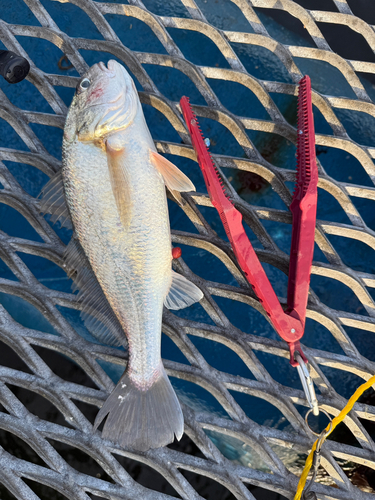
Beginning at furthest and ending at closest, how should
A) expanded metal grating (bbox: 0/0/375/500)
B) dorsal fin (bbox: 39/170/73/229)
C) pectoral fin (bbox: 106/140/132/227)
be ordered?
expanded metal grating (bbox: 0/0/375/500) → dorsal fin (bbox: 39/170/73/229) → pectoral fin (bbox: 106/140/132/227)

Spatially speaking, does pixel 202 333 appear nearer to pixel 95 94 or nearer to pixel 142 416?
pixel 142 416

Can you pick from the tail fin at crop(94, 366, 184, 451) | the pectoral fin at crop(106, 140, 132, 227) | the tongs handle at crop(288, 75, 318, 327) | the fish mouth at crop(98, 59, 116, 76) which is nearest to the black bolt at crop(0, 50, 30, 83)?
the fish mouth at crop(98, 59, 116, 76)

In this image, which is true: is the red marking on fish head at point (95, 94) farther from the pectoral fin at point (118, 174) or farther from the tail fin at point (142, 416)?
the tail fin at point (142, 416)

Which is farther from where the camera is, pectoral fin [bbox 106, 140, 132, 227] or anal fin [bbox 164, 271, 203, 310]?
anal fin [bbox 164, 271, 203, 310]

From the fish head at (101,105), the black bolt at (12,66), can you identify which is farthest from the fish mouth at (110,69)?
the black bolt at (12,66)

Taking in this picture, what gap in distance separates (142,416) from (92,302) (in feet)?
1.59

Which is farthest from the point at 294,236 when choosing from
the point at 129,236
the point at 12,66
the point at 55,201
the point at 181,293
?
the point at 12,66

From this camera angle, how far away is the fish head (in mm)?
1204

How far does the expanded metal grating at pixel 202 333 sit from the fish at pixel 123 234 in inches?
9.0

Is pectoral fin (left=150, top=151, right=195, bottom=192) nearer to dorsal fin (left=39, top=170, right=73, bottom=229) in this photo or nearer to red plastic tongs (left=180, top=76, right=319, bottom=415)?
red plastic tongs (left=180, top=76, right=319, bottom=415)

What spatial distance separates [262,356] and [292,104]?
5.44ft

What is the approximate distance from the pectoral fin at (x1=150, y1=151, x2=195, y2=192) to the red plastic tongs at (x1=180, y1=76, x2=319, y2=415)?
0.17m

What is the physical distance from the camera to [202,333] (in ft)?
5.38

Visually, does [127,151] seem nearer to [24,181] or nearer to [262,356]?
[24,181]
